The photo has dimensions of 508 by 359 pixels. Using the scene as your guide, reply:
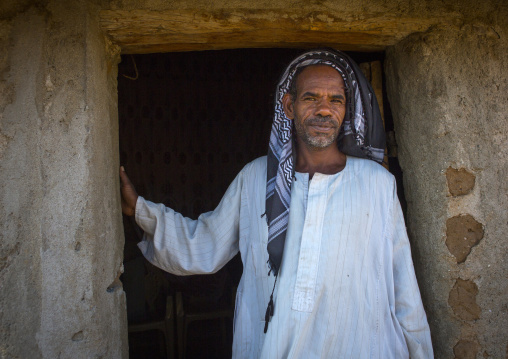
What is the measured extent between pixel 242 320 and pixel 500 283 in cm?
112

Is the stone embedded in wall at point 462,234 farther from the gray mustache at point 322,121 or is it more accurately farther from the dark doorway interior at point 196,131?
the dark doorway interior at point 196,131

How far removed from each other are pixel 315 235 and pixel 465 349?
2.67 ft

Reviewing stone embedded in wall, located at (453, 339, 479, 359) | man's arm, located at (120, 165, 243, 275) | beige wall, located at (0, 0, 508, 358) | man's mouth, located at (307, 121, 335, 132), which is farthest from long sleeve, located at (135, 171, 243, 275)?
stone embedded in wall, located at (453, 339, 479, 359)

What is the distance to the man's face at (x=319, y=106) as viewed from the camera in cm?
212

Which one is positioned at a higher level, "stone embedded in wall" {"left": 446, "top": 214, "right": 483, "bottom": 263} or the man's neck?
the man's neck

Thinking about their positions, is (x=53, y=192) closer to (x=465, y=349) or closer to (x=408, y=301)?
(x=408, y=301)

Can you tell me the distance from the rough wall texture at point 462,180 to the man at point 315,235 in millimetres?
146

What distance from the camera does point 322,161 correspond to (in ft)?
7.25

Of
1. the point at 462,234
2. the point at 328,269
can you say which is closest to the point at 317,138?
the point at 328,269

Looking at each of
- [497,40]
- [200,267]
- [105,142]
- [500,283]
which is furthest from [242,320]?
[497,40]

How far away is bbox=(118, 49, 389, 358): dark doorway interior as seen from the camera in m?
3.67

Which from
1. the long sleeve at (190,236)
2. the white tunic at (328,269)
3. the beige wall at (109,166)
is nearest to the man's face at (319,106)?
the white tunic at (328,269)

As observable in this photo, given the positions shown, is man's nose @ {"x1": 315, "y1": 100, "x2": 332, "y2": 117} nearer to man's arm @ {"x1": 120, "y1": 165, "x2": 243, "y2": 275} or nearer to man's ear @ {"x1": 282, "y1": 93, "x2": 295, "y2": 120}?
man's ear @ {"x1": 282, "y1": 93, "x2": 295, "y2": 120}

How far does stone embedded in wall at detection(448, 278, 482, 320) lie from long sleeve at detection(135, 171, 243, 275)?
3.31 ft
